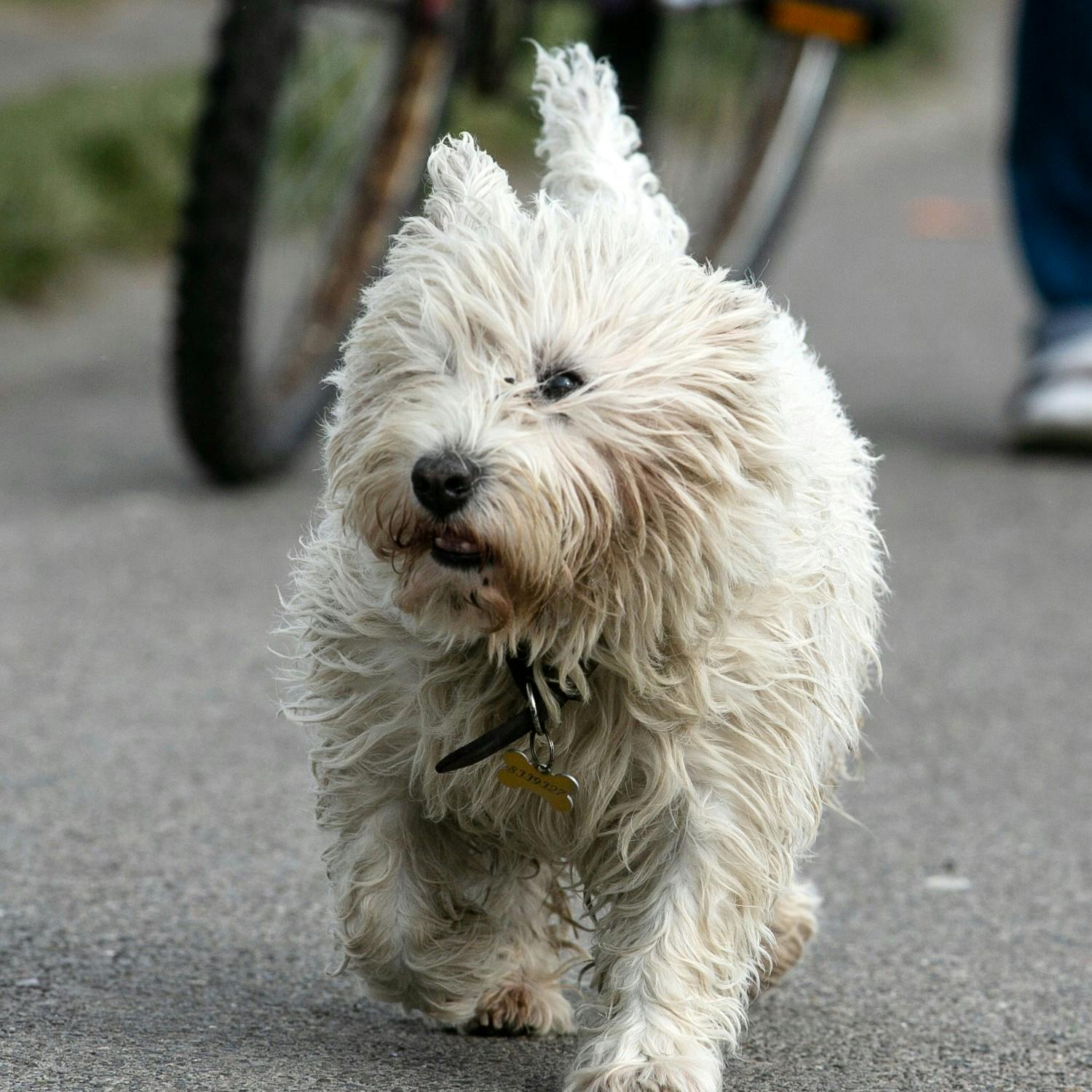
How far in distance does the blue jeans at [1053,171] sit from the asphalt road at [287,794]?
61cm

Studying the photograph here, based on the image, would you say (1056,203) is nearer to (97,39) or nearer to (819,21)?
(819,21)

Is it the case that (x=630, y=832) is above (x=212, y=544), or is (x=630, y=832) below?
above

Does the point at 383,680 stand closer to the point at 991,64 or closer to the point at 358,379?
the point at 358,379

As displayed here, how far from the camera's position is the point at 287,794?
162 inches

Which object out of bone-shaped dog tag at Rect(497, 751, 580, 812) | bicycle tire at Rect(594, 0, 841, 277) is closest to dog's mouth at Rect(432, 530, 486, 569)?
bone-shaped dog tag at Rect(497, 751, 580, 812)

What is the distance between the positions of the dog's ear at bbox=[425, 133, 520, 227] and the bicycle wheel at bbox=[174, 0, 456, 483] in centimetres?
243

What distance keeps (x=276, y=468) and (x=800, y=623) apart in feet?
10.9

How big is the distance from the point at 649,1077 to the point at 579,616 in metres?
0.58

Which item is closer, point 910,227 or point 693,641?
point 693,641

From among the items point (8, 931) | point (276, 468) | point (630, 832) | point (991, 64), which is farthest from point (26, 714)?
point (991, 64)

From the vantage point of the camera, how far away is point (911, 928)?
11.8 ft

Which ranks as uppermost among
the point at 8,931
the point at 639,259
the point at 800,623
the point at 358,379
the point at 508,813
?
the point at 639,259

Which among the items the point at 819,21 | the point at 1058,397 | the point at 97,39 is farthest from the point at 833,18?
the point at 97,39

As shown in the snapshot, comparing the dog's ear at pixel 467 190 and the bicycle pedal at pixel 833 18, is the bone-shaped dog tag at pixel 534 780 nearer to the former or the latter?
the dog's ear at pixel 467 190
